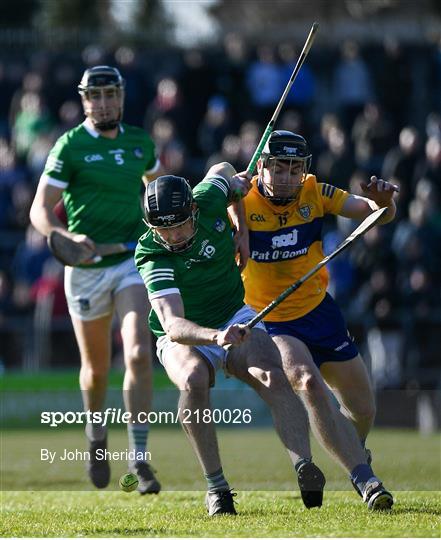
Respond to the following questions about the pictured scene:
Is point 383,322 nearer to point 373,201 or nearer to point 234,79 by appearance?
point 234,79

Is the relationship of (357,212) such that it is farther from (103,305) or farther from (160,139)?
(160,139)

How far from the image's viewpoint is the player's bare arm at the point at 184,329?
7062mm

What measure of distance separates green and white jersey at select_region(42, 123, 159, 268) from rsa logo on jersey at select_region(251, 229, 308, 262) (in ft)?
4.99

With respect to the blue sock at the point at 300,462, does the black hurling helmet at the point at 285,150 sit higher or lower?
higher

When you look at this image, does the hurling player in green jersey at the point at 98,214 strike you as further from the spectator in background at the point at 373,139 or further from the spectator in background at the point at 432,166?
the spectator in background at the point at 373,139

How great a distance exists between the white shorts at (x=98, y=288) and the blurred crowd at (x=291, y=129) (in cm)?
664

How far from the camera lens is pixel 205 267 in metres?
7.80

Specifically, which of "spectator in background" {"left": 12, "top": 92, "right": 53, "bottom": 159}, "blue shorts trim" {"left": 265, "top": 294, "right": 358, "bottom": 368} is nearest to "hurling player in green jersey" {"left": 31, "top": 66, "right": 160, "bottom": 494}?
"blue shorts trim" {"left": 265, "top": 294, "right": 358, "bottom": 368}

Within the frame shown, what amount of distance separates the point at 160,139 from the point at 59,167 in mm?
8019

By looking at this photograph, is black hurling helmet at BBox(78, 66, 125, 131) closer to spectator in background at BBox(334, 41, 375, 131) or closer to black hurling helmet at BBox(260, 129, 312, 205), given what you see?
black hurling helmet at BBox(260, 129, 312, 205)

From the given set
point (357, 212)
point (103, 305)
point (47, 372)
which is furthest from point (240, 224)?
point (47, 372)

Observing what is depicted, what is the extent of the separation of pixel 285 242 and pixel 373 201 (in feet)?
1.98

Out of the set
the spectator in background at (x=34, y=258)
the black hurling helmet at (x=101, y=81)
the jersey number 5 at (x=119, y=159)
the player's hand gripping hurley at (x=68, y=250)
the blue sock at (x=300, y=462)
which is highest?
the black hurling helmet at (x=101, y=81)

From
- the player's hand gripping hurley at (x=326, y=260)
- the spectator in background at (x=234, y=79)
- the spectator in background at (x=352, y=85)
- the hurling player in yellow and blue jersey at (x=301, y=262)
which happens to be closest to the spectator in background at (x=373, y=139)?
the spectator in background at (x=352, y=85)
